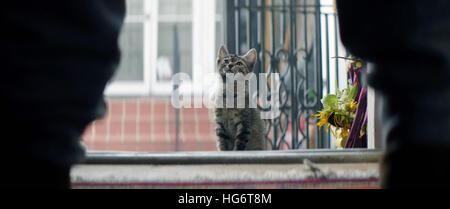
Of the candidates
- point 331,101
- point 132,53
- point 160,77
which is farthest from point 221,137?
point 132,53

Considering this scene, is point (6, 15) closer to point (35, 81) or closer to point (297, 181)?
point (35, 81)

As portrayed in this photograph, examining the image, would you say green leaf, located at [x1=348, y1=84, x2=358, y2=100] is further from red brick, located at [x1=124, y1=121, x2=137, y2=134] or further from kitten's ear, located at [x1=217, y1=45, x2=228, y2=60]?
red brick, located at [x1=124, y1=121, x2=137, y2=134]

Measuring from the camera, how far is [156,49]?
4203 millimetres

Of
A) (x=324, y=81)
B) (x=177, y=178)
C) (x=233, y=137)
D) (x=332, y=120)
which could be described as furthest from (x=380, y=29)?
(x=324, y=81)

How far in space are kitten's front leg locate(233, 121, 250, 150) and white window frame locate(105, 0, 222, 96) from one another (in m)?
2.02

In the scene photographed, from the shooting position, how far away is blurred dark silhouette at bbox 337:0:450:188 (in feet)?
1.65

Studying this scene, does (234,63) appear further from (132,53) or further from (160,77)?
(132,53)

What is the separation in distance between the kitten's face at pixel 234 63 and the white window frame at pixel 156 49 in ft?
6.09

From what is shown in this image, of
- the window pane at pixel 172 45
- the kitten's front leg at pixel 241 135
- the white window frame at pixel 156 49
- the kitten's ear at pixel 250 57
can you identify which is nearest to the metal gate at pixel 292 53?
the kitten's ear at pixel 250 57

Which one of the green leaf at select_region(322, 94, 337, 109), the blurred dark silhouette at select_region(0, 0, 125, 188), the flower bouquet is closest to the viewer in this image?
the blurred dark silhouette at select_region(0, 0, 125, 188)

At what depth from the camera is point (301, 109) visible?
2684mm

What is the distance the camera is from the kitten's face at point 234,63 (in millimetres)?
2164

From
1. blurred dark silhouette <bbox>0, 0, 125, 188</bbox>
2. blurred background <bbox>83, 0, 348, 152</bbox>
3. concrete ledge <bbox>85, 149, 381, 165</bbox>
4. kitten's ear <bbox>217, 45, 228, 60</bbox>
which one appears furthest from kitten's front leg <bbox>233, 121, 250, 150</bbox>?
blurred background <bbox>83, 0, 348, 152</bbox>
